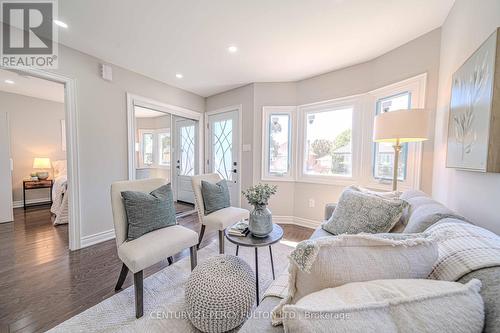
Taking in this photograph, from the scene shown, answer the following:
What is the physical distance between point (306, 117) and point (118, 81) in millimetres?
2846

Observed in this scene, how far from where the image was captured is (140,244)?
150cm

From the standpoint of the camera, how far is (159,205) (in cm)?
175

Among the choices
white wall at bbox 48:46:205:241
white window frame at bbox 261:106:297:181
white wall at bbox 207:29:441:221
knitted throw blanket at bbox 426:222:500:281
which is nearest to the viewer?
knitted throw blanket at bbox 426:222:500:281

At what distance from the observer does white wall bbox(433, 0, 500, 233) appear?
3.46 ft

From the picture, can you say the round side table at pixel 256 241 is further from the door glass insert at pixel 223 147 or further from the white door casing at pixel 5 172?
the white door casing at pixel 5 172

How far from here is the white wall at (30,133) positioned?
3887mm

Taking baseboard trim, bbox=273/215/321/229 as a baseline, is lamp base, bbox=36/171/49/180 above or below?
above

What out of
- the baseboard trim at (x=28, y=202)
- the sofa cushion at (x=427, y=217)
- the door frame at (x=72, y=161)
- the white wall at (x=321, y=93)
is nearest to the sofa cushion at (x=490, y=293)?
the sofa cushion at (x=427, y=217)

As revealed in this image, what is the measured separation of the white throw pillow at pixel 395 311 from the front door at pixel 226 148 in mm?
3111

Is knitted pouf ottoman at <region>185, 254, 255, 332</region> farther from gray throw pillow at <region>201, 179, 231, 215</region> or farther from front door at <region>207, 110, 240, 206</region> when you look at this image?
front door at <region>207, 110, 240, 206</region>

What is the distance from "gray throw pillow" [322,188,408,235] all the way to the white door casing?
4.86 m

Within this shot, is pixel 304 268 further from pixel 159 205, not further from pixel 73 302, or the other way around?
pixel 73 302

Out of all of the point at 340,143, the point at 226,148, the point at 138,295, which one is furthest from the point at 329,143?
the point at 138,295

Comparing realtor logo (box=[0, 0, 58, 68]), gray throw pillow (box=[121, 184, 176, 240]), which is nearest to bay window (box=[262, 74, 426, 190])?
gray throw pillow (box=[121, 184, 176, 240])
